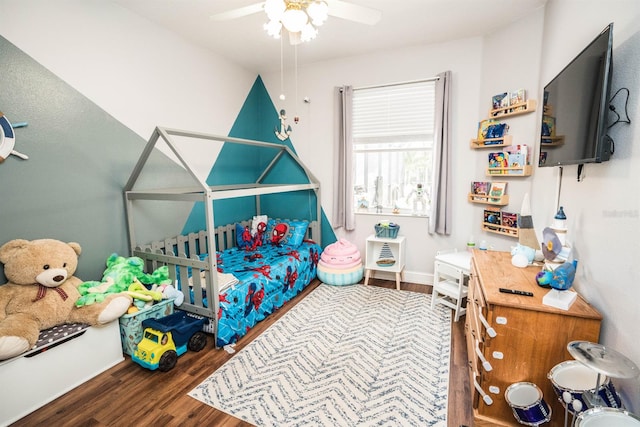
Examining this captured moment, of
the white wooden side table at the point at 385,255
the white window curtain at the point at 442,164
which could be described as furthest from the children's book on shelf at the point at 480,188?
the white wooden side table at the point at 385,255

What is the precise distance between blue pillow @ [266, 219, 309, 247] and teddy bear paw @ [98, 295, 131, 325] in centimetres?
175

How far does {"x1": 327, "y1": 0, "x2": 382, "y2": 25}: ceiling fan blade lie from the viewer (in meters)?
1.62

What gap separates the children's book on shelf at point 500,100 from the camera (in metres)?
2.71

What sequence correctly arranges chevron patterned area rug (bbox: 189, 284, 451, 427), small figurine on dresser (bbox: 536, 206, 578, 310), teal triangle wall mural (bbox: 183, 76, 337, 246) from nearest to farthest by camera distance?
small figurine on dresser (bbox: 536, 206, 578, 310) → chevron patterned area rug (bbox: 189, 284, 451, 427) → teal triangle wall mural (bbox: 183, 76, 337, 246)

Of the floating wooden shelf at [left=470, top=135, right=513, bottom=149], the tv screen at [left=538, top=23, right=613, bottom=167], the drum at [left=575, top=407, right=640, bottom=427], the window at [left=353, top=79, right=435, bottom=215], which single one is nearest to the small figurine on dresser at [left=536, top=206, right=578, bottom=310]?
the tv screen at [left=538, top=23, right=613, bottom=167]

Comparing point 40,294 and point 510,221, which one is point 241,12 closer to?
point 40,294

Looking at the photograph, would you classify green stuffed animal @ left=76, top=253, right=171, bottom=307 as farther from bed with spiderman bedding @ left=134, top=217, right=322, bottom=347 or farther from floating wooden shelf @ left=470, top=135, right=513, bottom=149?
floating wooden shelf @ left=470, top=135, right=513, bottom=149

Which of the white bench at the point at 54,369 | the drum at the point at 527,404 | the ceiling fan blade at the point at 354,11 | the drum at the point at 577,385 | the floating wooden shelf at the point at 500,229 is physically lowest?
the white bench at the point at 54,369

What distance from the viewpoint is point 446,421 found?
1586mm

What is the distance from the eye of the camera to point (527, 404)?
4.36 ft

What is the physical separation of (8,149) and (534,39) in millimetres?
3898

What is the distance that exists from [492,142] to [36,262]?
11.9 ft

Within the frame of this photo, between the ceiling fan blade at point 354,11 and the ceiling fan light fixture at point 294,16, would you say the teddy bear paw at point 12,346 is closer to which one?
the ceiling fan light fixture at point 294,16

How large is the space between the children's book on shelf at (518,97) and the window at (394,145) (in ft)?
2.44
